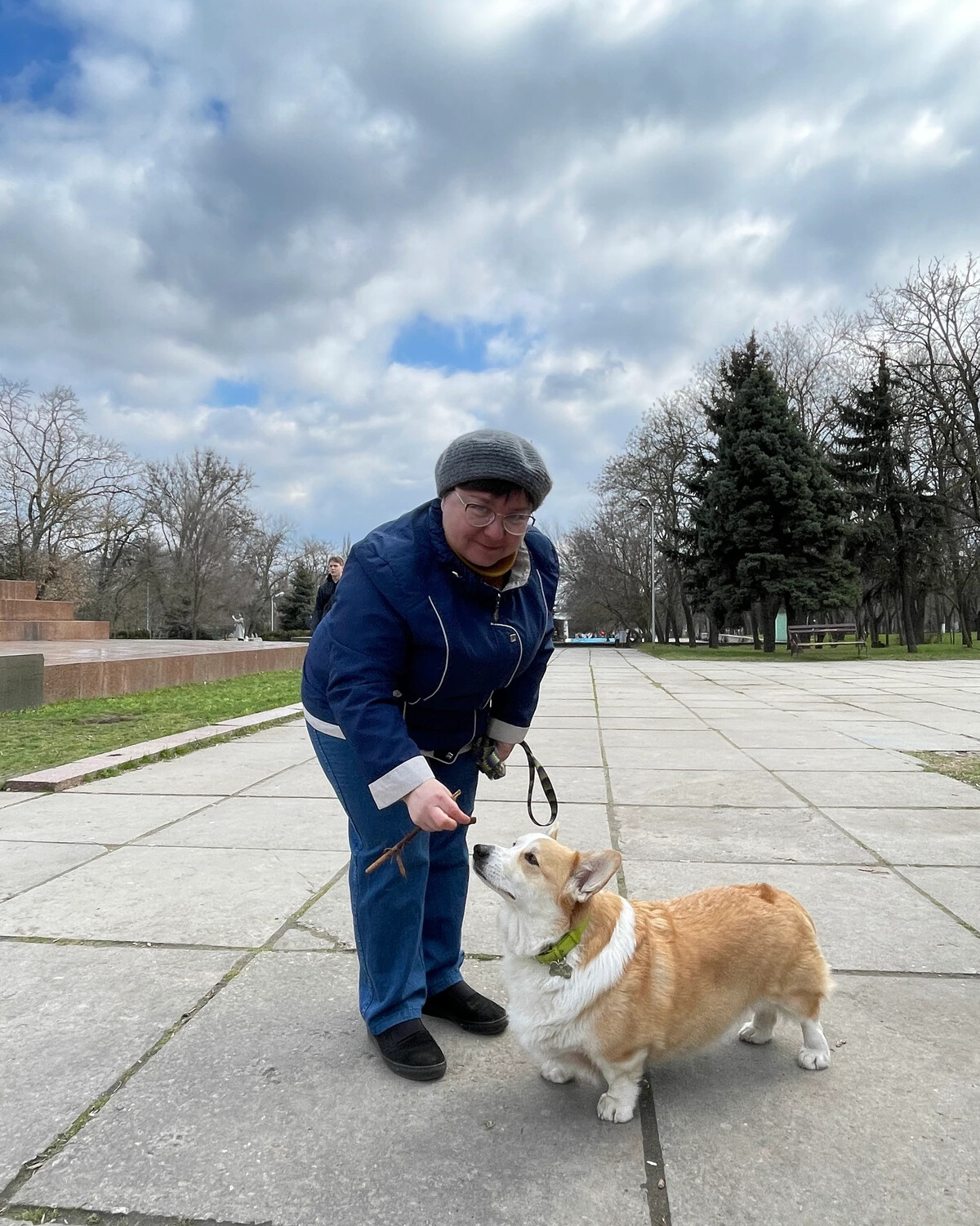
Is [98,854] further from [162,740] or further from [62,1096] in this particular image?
[162,740]

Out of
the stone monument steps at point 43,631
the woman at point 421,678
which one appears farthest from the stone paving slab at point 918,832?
the stone monument steps at point 43,631

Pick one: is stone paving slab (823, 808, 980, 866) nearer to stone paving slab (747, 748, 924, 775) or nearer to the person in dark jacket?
stone paving slab (747, 748, 924, 775)

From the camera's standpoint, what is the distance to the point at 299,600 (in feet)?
238

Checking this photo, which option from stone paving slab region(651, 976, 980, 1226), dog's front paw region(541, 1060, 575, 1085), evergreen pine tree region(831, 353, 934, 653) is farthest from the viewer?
evergreen pine tree region(831, 353, 934, 653)

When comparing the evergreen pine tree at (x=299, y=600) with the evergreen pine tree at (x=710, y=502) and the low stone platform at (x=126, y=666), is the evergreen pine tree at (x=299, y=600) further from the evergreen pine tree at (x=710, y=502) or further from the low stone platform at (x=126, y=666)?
the low stone platform at (x=126, y=666)

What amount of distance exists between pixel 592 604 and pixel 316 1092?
2290 inches

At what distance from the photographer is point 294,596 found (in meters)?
72.9

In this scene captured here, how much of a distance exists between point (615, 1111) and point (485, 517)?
63.3 inches

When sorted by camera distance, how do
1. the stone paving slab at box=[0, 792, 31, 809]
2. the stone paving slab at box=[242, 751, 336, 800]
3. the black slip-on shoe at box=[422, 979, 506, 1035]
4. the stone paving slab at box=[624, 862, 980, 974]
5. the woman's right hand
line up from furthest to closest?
the stone paving slab at box=[242, 751, 336, 800], the stone paving slab at box=[0, 792, 31, 809], the stone paving slab at box=[624, 862, 980, 974], the black slip-on shoe at box=[422, 979, 506, 1035], the woman's right hand

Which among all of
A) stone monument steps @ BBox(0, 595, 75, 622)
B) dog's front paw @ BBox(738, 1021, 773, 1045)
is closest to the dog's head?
dog's front paw @ BBox(738, 1021, 773, 1045)

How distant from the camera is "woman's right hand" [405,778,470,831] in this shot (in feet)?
7.10

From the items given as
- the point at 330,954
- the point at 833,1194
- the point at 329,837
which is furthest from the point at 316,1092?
the point at 329,837

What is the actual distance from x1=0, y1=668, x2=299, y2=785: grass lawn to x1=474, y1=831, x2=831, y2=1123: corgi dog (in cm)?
559

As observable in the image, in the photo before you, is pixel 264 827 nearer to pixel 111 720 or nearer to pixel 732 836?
pixel 732 836
